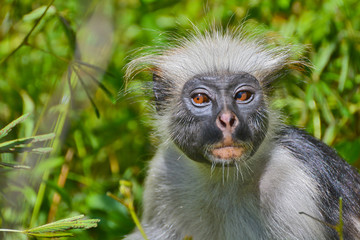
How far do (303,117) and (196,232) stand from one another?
6.48 ft

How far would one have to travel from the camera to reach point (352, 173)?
375cm

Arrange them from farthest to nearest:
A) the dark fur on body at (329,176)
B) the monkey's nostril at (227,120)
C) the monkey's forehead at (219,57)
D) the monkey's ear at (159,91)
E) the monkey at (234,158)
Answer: the monkey's ear at (159,91)
the monkey's forehead at (219,57)
the dark fur on body at (329,176)
the monkey at (234,158)
the monkey's nostril at (227,120)

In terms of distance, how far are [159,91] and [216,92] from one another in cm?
70

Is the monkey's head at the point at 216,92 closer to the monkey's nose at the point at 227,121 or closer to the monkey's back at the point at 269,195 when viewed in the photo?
the monkey's nose at the point at 227,121

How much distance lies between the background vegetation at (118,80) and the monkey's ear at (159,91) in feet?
2.08

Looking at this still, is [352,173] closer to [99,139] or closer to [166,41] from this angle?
[166,41]

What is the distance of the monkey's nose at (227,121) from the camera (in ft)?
9.93

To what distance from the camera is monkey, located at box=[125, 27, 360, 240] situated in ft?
10.6

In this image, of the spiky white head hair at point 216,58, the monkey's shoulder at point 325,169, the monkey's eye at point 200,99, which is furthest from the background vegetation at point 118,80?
the monkey's eye at point 200,99

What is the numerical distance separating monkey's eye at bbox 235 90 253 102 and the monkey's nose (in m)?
0.23

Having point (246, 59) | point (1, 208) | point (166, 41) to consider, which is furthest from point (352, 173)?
point (1, 208)

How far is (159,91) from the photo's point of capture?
3.86 m

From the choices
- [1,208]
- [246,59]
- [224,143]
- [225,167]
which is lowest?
[1,208]

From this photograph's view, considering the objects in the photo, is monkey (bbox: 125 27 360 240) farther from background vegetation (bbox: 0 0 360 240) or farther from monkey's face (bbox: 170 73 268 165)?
background vegetation (bbox: 0 0 360 240)
